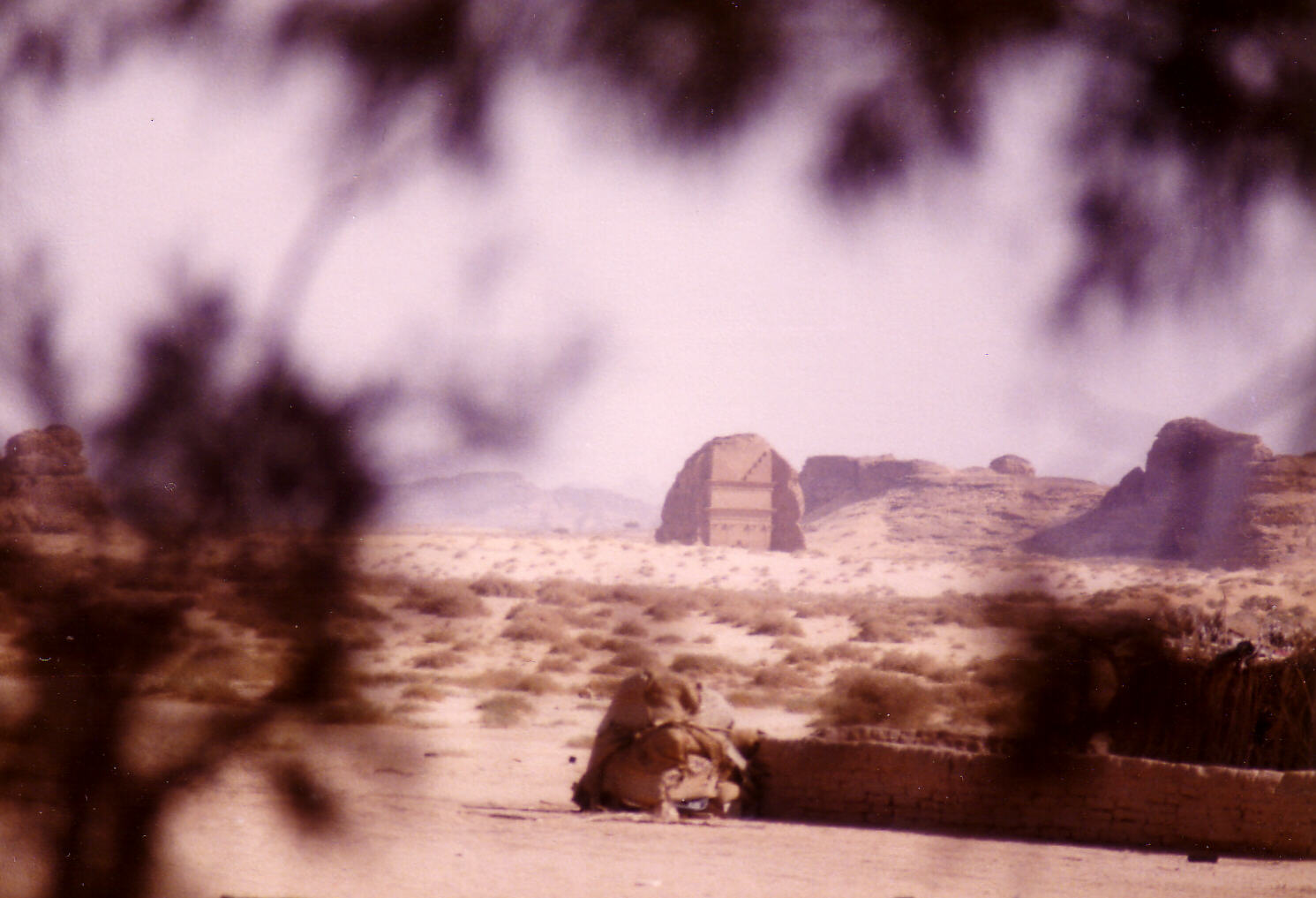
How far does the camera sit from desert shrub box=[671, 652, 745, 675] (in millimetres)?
4332

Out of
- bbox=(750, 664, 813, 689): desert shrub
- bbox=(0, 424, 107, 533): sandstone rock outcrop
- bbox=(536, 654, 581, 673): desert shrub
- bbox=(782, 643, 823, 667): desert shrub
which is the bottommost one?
bbox=(750, 664, 813, 689): desert shrub

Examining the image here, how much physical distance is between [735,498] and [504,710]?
316 cm

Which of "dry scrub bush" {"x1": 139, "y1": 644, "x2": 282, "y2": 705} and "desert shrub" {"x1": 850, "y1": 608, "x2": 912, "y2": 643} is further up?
"dry scrub bush" {"x1": 139, "y1": 644, "x2": 282, "y2": 705}

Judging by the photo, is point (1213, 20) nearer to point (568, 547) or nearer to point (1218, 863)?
point (1218, 863)

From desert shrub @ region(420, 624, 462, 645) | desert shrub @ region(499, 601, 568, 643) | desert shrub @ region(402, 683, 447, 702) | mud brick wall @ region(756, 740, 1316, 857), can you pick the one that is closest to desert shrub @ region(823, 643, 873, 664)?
desert shrub @ region(499, 601, 568, 643)

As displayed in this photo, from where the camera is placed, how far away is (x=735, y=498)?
371 inches

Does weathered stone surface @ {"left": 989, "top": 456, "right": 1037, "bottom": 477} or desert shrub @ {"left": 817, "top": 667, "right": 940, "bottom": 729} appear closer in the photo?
weathered stone surface @ {"left": 989, "top": 456, "right": 1037, "bottom": 477}

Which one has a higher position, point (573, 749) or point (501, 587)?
point (501, 587)

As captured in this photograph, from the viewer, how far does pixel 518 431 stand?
1.59 m

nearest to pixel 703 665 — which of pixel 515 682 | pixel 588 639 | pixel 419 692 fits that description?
pixel 588 639

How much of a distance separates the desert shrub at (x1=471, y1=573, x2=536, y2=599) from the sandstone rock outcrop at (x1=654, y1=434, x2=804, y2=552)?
113 cm

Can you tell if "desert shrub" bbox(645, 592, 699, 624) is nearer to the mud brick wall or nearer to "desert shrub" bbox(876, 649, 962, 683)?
the mud brick wall

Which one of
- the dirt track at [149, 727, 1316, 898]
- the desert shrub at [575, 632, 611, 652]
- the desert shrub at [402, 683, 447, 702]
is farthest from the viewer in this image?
the desert shrub at [575, 632, 611, 652]

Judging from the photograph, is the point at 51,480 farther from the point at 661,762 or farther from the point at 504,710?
the point at 504,710
